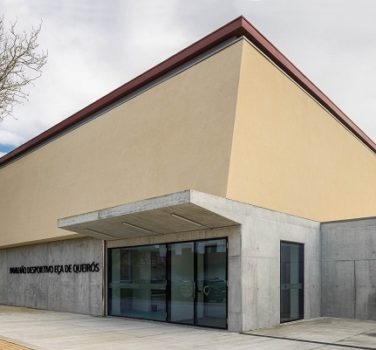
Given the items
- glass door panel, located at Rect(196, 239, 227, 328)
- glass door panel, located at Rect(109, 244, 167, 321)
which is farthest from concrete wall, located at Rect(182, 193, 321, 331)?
glass door panel, located at Rect(109, 244, 167, 321)

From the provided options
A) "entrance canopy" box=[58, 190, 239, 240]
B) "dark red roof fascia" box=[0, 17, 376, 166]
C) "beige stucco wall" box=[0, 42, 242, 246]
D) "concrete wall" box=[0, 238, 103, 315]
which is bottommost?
"concrete wall" box=[0, 238, 103, 315]

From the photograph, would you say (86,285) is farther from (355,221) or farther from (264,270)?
(355,221)

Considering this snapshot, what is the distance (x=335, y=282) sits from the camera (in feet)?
57.7

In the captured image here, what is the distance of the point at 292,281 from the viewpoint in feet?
53.7

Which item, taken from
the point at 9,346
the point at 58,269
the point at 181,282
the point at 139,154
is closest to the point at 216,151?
the point at 181,282

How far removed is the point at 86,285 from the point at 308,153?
11.2 metres

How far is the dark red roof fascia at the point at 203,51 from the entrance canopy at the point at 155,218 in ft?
21.3

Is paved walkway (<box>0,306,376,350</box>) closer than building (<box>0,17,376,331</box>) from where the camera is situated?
Yes

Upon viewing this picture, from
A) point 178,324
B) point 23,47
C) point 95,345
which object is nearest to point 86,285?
point 178,324

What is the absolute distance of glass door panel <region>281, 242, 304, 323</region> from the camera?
15.8m

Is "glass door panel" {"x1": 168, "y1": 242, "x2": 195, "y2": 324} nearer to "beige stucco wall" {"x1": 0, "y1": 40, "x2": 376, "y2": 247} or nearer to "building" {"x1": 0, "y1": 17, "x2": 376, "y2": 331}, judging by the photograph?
"building" {"x1": 0, "y1": 17, "x2": 376, "y2": 331}

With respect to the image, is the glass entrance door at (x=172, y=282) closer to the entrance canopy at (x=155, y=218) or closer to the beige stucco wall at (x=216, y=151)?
the entrance canopy at (x=155, y=218)

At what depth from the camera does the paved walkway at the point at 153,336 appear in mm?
11492

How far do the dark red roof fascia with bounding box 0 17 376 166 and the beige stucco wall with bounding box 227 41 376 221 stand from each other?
40 centimetres
